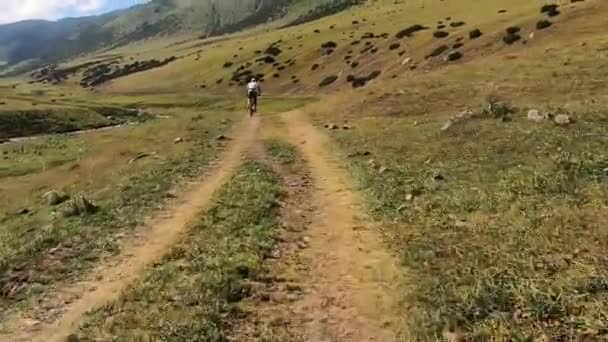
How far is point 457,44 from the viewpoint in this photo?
64.2 m

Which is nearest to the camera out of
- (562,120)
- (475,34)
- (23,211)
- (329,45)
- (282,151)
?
(562,120)

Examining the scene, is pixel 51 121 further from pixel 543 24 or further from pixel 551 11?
pixel 551 11

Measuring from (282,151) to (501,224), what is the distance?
Result: 16.2 metres

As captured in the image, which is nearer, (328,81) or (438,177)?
(438,177)

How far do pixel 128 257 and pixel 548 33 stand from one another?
47.2 m

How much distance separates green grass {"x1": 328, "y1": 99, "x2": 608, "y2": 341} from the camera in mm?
10133

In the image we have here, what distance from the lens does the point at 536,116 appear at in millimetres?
26656

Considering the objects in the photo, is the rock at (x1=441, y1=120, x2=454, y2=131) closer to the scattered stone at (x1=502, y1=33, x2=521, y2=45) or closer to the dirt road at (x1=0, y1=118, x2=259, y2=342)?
the dirt road at (x1=0, y1=118, x2=259, y2=342)

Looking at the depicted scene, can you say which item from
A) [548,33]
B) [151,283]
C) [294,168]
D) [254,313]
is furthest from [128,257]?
[548,33]

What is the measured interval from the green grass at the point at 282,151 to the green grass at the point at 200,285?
794 cm

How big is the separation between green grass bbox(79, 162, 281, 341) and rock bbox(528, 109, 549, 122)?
42.8ft

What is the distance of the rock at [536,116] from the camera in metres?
26.3

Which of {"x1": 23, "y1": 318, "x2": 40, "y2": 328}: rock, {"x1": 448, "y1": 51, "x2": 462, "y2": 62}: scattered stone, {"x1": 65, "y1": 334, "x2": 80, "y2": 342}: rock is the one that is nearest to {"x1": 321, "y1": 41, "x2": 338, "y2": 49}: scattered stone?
{"x1": 448, "y1": 51, "x2": 462, "y2": 62}: scattered stone

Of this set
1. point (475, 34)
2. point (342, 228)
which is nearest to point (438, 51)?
point (475, 34)
